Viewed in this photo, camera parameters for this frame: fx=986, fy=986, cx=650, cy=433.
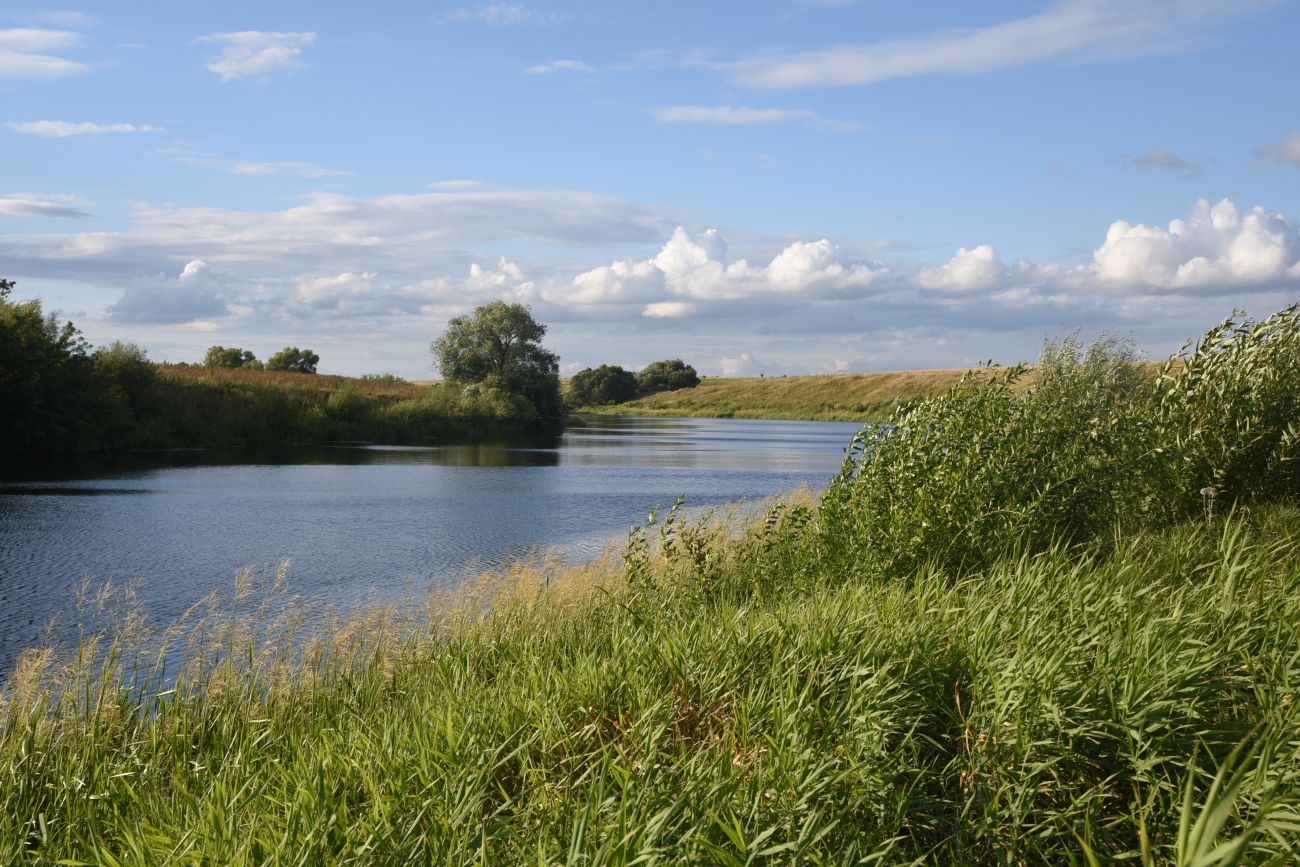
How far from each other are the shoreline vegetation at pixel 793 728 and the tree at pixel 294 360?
249ft

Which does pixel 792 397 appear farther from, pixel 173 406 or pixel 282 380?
pixel 173 406

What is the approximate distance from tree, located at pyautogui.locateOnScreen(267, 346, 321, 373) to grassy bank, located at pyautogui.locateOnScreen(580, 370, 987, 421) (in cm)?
4110

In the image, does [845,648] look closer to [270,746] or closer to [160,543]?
[270,746]

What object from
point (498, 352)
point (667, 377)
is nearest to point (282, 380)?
point (498, 352)

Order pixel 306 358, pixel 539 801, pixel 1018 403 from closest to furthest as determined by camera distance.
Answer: pixel 539 801, pixel 1018 403, pixel 306 358

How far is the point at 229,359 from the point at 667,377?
222ft

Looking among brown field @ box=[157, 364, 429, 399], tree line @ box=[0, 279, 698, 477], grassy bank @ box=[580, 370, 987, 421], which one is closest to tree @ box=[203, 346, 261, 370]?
tree line @ box=[0, 279, 698, 477]

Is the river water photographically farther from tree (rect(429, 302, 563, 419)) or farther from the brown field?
tree (rect(429, 302, 563, 419))

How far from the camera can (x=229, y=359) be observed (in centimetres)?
7512

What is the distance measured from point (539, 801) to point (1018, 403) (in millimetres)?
7022

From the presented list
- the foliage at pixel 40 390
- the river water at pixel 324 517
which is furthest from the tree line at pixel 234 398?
the river water at pixel 324 517

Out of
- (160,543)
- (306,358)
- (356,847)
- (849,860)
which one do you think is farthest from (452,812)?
(306,358)

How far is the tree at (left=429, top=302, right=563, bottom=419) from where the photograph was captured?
64125 millimetres

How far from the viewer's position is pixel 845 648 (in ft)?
17.5
